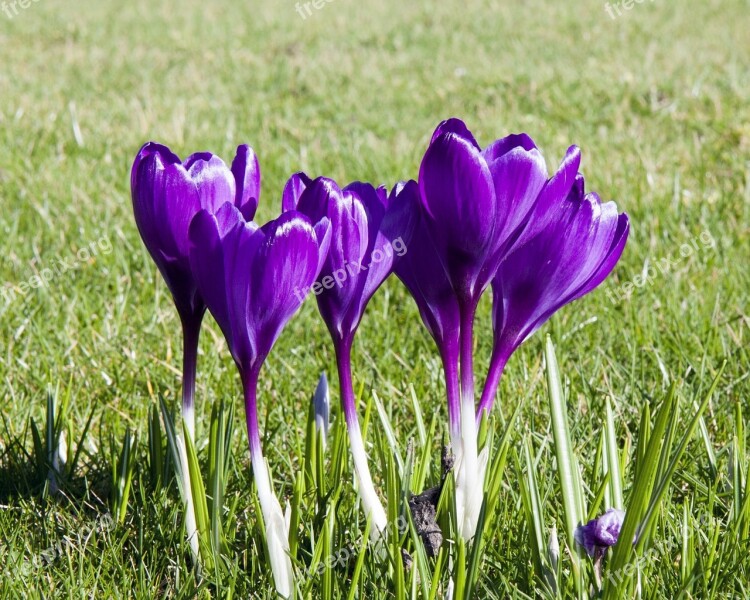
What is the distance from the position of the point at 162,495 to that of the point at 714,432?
3.52 feet

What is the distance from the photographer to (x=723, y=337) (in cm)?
205

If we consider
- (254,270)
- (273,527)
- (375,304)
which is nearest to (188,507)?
(273,527)

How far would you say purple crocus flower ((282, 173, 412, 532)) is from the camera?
1.06 metres

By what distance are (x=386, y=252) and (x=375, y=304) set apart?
1.47 metres

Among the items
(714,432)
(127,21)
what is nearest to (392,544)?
(714,432)

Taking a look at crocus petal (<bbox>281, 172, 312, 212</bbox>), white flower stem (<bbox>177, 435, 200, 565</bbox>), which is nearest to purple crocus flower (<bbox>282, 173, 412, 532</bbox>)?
crocus petal (<bbox>281, 172, 312, 212</bbox>)

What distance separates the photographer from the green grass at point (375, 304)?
1.25m

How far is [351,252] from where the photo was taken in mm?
1071

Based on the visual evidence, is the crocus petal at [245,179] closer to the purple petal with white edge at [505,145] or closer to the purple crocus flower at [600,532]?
the purple petal with white edge at [505,145]

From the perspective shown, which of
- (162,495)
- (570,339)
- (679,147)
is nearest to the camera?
(162,495)

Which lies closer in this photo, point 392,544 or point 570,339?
point 392,544

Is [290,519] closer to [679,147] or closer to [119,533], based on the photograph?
[119,533]

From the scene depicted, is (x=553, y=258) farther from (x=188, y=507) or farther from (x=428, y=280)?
(x=188, y=507)

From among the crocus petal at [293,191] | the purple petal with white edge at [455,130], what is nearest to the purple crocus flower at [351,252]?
the crocus petal at [293,191]
